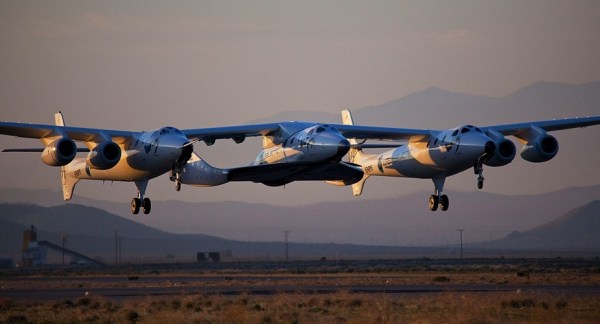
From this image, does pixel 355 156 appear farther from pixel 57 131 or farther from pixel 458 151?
pixel 57 131

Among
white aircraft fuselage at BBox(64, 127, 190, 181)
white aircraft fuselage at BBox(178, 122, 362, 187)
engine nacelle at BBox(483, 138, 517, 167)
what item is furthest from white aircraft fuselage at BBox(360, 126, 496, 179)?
white aircraft fuselage at BBox(64, 127, 190, 181)

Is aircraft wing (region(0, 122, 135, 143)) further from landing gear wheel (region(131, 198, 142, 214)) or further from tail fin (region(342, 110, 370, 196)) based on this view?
tail fin (region(342, 110, 370, 196))

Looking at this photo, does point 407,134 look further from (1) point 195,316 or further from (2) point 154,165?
(1) point 195,316

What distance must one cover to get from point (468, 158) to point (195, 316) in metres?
26.3

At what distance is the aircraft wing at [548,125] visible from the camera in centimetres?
7094

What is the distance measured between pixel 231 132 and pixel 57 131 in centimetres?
1094

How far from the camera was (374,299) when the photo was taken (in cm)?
5006

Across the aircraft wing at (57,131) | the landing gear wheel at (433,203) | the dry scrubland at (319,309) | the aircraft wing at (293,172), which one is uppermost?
the aircraft wing at (57,131)

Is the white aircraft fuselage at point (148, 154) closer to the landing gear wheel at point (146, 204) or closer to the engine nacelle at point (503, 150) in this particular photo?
the landing gear wheel at point (146, 204)

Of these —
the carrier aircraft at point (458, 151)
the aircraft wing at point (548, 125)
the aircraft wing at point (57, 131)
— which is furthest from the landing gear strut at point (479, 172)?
the aircraft wing at point (57, 131)

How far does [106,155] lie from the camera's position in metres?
64.8

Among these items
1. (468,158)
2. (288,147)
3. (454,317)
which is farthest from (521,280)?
(454,317)

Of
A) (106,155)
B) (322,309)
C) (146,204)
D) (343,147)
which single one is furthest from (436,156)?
(322,309)

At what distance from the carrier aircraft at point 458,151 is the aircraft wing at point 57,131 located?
14340 mm
